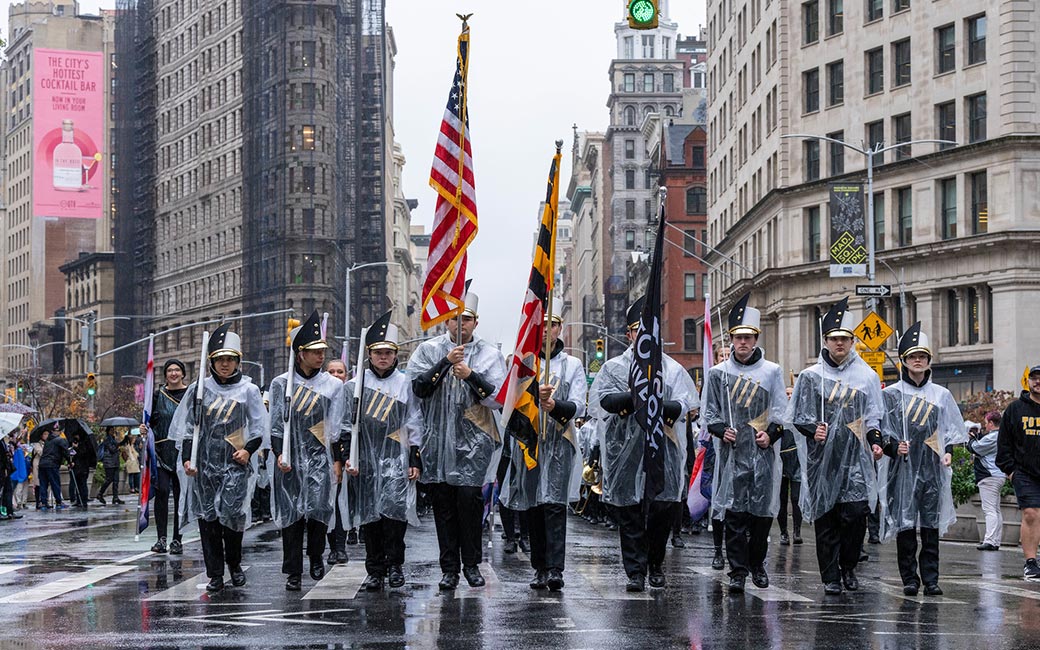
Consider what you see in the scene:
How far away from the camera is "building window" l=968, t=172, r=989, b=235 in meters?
49.9

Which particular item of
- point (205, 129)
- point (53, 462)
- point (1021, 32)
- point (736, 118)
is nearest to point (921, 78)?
point (1021, 32)

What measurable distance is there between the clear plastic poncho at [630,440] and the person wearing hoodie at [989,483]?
25.8 ft

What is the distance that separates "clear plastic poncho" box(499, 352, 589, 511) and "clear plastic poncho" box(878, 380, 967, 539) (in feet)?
7.85

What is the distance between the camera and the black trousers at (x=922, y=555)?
12148 millimetres

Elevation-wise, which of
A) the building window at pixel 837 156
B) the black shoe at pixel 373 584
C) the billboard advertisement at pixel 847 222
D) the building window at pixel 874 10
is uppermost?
the building window at pixel 874 10

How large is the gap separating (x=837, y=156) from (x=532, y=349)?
47.1 meters

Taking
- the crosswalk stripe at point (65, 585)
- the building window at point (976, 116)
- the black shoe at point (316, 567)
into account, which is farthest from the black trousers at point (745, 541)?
the building window at point (976, 116)

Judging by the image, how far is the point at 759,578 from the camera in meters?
12.1

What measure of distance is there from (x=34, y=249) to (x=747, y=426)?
139 m

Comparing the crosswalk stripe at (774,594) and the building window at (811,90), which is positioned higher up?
the building window at (811,90)

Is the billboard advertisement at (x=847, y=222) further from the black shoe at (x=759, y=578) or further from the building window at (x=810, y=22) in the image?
the black shoe at (x=759, y=578)

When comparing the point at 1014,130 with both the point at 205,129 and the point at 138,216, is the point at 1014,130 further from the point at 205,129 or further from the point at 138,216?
the point at 138,216

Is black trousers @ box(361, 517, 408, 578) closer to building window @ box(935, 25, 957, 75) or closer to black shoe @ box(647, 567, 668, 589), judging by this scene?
black shoe @ box(647, 567, 668, 589)

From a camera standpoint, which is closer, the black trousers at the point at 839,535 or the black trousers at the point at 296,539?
the black trousers at the point at 839,535
